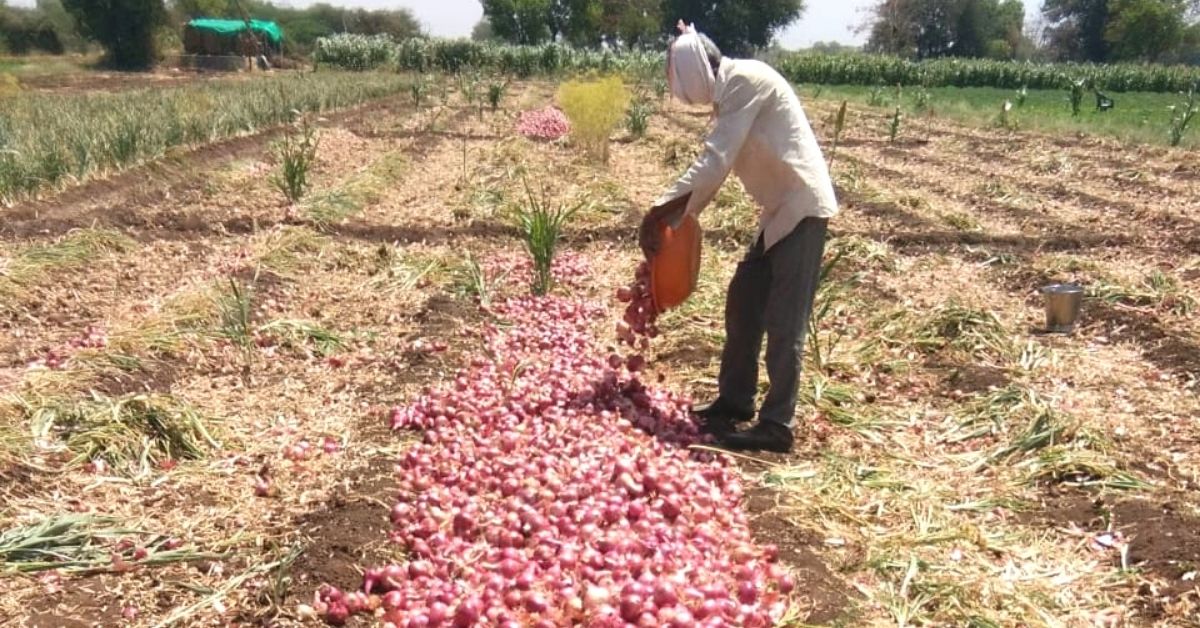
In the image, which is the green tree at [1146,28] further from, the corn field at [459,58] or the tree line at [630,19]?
the corn field at [459,58]

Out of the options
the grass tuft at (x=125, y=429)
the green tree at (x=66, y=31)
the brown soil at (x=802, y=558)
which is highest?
the green tree at (x=66, y=31)

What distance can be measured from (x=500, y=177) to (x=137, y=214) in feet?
13.4

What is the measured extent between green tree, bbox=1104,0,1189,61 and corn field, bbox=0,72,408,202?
2296 inches

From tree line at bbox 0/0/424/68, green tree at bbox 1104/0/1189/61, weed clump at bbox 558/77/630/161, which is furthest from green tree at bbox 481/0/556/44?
weed clump at bbox 558/77/630/161

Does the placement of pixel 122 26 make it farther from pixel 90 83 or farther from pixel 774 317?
pixel 774 317

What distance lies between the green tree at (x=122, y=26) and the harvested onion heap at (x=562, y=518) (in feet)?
133

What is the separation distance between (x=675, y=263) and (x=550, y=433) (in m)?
0.89

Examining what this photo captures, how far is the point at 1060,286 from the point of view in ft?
18.5

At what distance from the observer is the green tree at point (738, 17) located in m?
61.0

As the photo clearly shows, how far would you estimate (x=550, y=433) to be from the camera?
3.77 meters

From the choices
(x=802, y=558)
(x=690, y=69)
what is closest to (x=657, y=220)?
(x=690, y=69)

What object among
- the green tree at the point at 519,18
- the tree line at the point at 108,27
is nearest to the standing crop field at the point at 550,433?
the tree line at the point at 108,27

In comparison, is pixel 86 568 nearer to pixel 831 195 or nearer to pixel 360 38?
pixel 831 195

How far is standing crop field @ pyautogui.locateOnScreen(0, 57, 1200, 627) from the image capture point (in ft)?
9.20
